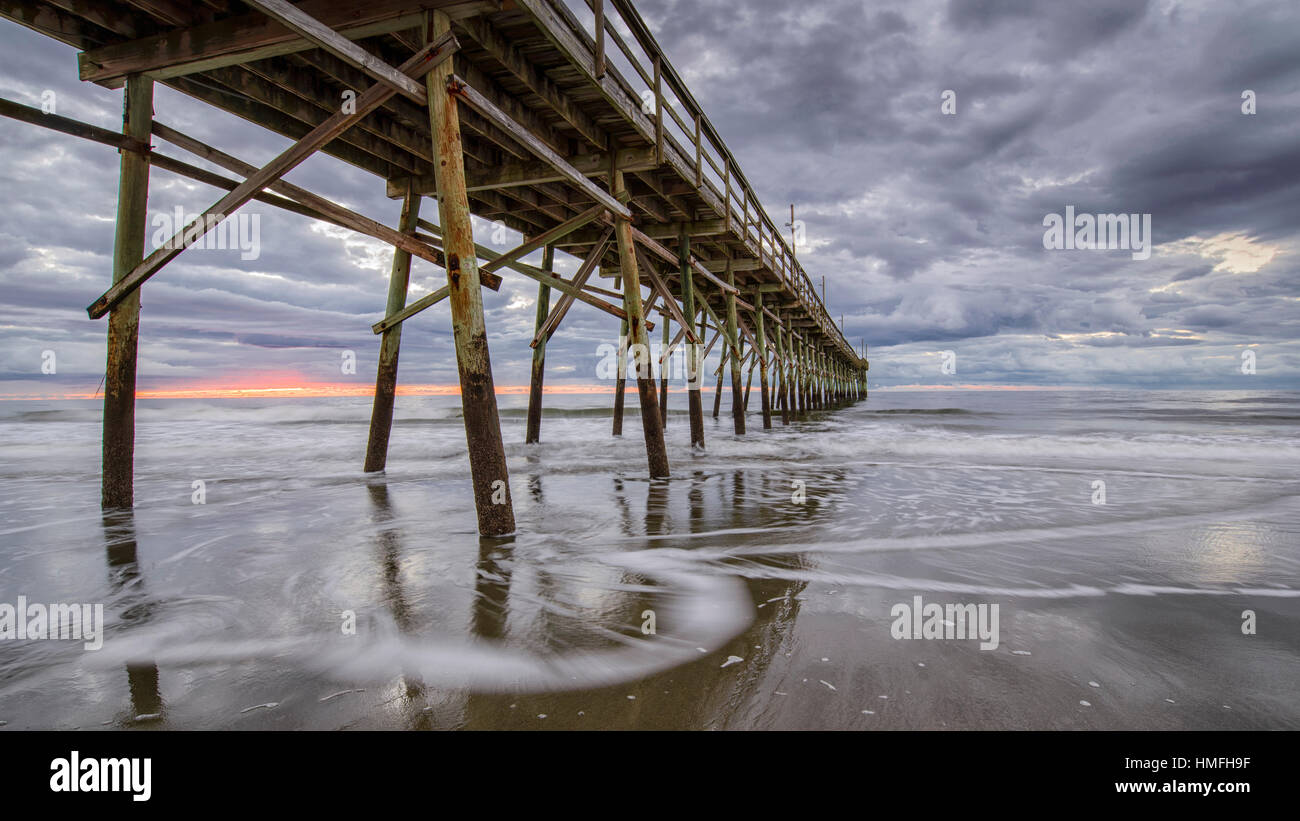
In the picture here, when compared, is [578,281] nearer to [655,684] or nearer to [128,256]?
[128,256]

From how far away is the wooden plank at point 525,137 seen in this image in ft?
15.1

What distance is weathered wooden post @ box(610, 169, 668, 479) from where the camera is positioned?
7.22 m

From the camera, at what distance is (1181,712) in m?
1.96

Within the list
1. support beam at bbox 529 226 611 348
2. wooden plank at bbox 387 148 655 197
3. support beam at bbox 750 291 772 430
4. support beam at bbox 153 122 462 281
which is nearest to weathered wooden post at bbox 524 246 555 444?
support beam at bbox 529 226 611 348

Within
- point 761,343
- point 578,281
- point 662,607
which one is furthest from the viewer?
point 761,343

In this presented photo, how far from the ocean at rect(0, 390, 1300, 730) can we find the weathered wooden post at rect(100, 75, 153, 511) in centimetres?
101

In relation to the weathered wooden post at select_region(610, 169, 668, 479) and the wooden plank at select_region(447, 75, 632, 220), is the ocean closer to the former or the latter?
the weathered wooden post at select_region(610, 169, 668, 479)

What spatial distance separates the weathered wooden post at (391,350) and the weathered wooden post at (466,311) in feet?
10.9

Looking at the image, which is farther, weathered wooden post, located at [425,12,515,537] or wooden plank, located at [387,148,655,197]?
wooden plank, located at [387,148,655,197]

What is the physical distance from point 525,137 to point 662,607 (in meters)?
4.78

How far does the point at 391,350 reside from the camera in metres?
7.26

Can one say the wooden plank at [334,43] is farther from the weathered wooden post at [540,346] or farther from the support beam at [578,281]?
the weathered wooden post at [540,346]

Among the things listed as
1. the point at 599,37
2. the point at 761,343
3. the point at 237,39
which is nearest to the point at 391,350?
the point at 237,39
